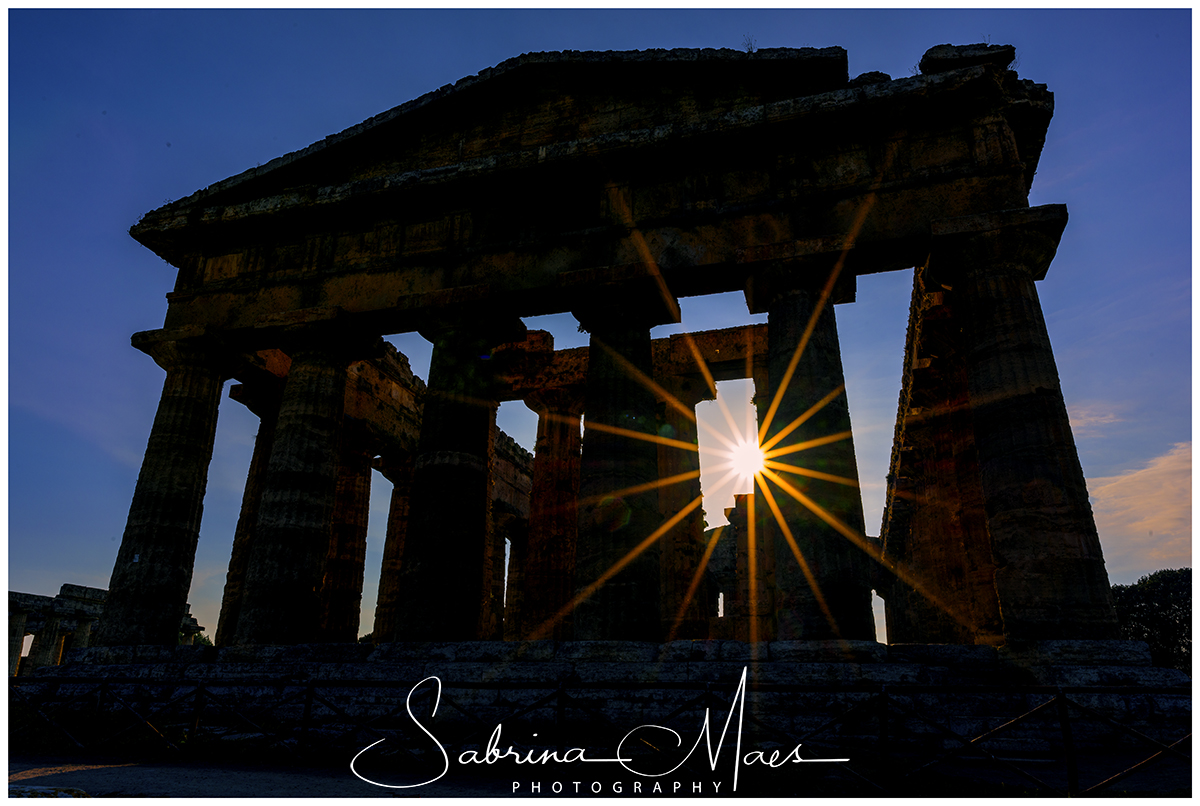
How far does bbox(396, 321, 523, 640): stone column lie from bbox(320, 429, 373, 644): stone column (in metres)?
6.89

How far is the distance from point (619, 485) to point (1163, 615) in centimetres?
4131

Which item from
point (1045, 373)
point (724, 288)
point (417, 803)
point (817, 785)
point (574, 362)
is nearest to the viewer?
point (417, 803)

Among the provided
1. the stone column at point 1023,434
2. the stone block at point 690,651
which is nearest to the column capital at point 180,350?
the stone block at point 690,651

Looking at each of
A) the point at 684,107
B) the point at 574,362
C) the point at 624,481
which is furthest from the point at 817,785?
the point at 574,362

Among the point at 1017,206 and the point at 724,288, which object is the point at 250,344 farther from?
A: the point at 1017,206

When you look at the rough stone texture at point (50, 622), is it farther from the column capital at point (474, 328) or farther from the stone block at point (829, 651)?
the stone block at point (829, 651)

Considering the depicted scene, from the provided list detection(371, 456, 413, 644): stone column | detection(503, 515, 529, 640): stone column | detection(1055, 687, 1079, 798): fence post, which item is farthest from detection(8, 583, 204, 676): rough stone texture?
detection(1055, 687, 1079, 798): fence post

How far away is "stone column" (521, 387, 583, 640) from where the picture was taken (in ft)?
60.8

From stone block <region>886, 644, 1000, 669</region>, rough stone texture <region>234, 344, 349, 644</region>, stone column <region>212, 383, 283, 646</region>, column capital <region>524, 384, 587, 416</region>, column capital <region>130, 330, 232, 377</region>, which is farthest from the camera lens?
column capital <region>524, 384, 587, 416</region>

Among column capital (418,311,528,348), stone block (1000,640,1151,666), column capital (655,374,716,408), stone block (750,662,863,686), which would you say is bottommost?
stone block (750,662,863,686)

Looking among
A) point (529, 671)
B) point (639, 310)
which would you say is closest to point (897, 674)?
point (529, 671)

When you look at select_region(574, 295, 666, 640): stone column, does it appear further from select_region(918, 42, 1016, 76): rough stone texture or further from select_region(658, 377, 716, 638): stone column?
select_region(918, 42, 1016, 76): rough stone texture

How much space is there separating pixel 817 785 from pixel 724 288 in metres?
8.03

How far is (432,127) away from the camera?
14.4 m
